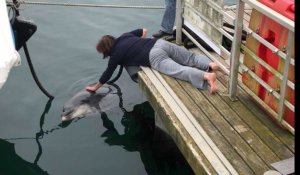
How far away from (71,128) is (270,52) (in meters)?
3.44

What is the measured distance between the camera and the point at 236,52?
14.7 ft

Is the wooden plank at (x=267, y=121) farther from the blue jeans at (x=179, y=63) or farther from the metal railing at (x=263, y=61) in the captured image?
A: the blue jeans at (x=179, y=63)

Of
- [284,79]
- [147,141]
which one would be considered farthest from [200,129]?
[147,141]

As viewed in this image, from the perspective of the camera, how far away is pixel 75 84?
7410 mm

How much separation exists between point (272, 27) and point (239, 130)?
1.13 meters

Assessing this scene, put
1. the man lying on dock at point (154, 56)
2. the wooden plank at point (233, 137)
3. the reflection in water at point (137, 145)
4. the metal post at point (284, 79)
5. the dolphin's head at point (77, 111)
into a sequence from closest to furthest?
the metal post at point (284, 79) < the wooden plank at point (233, 137) < the man lying on dock at point (154, 56) < the reflection in water at point (137, 145) < the dolphin's head at point (77, 111)

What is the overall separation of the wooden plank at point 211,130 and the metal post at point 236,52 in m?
0.50

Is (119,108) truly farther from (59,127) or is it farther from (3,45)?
(3,45)

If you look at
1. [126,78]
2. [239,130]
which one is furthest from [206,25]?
[126,78]

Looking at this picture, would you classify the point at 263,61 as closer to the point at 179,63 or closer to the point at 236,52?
the point at 236,52

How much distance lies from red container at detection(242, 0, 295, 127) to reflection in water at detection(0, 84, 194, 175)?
65.1 inches

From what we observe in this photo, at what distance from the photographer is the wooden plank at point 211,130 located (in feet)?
12.3

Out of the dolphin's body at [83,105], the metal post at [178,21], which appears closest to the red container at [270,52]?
the metal post at [178,21]

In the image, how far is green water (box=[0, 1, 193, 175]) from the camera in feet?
18.3
